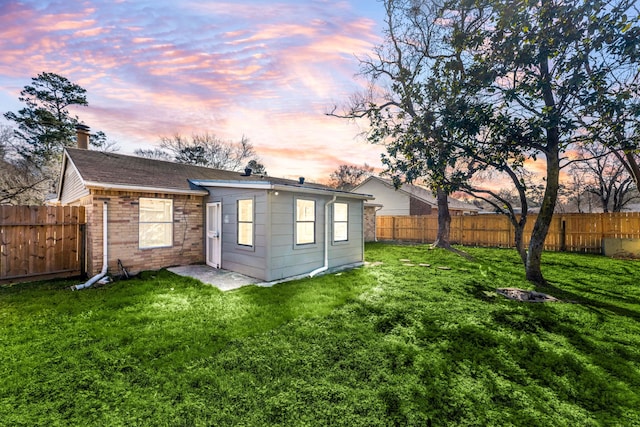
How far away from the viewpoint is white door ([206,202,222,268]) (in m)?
8.16

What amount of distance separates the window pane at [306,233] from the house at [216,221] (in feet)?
0.10

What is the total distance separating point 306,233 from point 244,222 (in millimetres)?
1820

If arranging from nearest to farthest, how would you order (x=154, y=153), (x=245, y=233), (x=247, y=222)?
(x=247, y=222) → (x=245, y=233) → (x=154, y=153)

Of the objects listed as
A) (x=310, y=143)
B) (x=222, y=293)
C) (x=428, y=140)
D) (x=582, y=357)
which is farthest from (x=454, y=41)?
(x=310, y=143)

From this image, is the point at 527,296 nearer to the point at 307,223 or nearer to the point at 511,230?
the point at 307,223

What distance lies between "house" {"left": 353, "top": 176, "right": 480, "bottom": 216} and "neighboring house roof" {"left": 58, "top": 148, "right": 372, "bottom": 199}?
14.1m

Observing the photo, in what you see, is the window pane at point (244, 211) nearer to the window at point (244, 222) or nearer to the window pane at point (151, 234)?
the window at point (244, 222)

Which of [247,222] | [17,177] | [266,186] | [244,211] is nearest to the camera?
[266,186]

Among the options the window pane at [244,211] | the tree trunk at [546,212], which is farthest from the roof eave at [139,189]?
the tree trunk at [546,212]

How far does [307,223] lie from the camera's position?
794cm

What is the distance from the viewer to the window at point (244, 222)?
7430 millimetres

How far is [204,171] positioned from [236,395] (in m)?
10.6

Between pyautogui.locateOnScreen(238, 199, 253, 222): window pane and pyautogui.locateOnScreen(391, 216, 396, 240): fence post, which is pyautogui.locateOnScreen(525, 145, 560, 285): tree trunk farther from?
pyautogui.locateOnScreen(391, 216, 396, 240): fence post

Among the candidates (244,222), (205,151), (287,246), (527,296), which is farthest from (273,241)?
(205,151)
